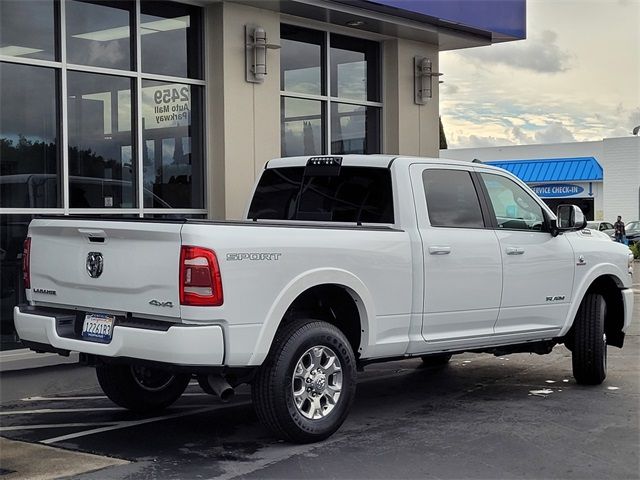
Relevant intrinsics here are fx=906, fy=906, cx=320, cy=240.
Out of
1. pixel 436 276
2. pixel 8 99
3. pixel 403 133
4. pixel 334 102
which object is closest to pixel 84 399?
pixel 8 99

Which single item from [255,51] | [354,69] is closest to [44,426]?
[255,51]

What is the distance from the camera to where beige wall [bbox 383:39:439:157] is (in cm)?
1316

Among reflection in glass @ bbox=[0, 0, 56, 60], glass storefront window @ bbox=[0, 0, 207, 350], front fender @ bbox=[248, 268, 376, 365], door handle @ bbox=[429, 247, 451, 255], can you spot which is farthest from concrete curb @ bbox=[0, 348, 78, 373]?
door handle @ bbox=[429, 247, 451, 255]

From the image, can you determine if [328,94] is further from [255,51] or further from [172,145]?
[172,145]

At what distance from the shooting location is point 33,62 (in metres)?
9.00

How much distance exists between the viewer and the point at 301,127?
12.1m

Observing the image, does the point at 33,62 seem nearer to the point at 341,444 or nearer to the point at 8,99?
the point at 8,99

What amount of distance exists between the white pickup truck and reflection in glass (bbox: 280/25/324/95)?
3849 mm

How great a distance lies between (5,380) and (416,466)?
14.7 ft

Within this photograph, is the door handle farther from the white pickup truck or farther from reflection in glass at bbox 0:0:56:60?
reflection in glass at bbox 0:0:56:60

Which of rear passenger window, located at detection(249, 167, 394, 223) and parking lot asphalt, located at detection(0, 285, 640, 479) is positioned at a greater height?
rear passenger window, located at detection(249, 167, 394, 223)

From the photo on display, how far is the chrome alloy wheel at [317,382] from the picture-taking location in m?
6.27

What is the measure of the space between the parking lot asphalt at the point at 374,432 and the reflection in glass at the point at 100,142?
1871mm

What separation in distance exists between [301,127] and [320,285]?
235 inches
